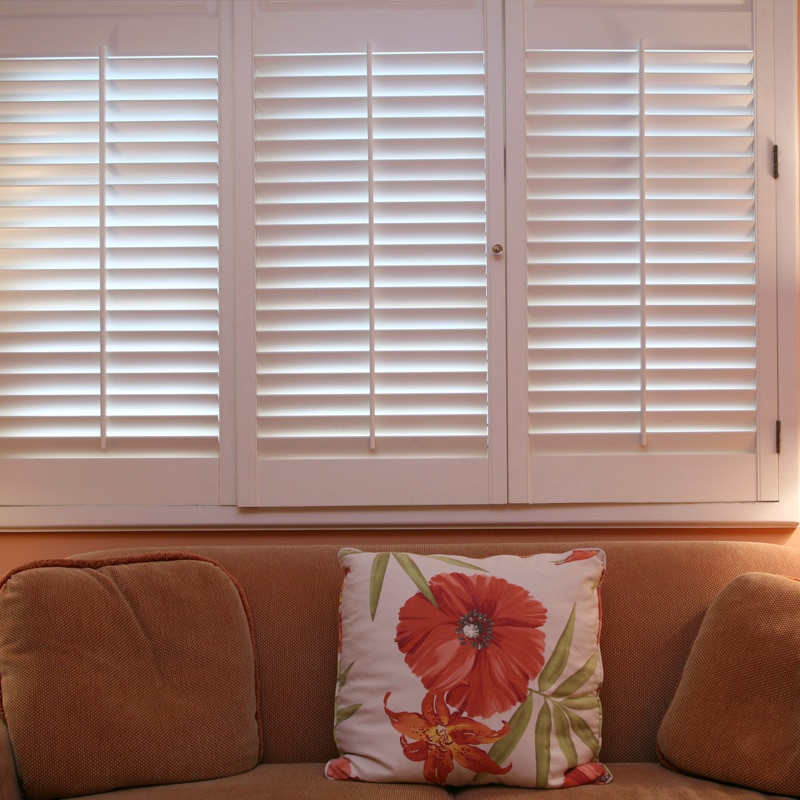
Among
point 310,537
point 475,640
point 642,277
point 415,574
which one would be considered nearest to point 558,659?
point 475,640

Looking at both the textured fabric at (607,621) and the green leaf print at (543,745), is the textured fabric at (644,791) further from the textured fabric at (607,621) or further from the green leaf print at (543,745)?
the textured fabric at (607,621)

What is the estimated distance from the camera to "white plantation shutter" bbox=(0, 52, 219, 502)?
1.91 meters

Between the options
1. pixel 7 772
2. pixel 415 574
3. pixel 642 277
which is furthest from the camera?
pixel 642 277

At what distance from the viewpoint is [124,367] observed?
1912 mm

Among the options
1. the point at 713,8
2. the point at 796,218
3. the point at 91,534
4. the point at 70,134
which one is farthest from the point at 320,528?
the point at 713,8

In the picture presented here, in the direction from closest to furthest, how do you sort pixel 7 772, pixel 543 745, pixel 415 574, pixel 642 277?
pixel 7 772 < pixel 543 745 < pixel 415 574 < pixel 642 277

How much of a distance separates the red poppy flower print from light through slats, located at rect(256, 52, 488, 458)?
46cm

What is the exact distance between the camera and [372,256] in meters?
1.90

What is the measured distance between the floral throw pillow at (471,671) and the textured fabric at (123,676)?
22cm

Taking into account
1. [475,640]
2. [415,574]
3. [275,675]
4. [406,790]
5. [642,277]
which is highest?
[642,277]

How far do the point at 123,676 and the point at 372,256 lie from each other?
103cm

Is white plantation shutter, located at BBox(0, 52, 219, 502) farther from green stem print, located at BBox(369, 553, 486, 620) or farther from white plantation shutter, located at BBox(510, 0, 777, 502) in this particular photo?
white plantation shutter, located at BBox(510, 0, 777, 502)

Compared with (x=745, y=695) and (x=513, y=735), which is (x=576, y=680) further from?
(x=745, y=695)

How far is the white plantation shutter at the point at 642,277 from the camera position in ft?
6.23
